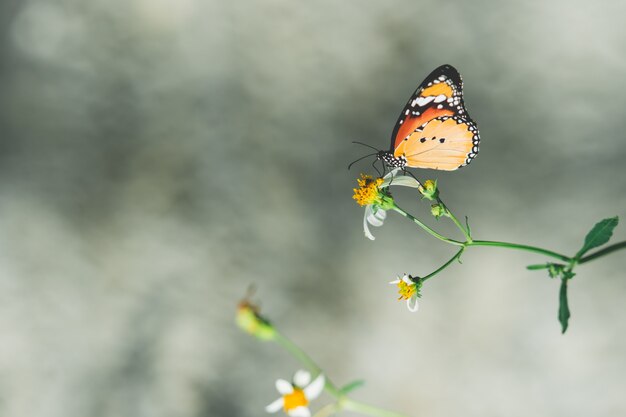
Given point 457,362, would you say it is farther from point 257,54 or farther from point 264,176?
point 257,54

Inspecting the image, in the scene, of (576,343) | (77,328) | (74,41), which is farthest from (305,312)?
(74,41)

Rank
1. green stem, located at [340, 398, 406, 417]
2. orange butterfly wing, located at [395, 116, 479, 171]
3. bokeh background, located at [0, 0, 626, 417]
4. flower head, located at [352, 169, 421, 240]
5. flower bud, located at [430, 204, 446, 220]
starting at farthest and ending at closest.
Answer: bokeh background, located at [0, 0, 626, 417]
orange butterfly wing, located at [395, 116, 479, 171]
flower head, located at [352, 169, 421, 240]
flower bud, located at [430, 204, 446, 220]
green stem, located at [340, 398, 406, 417]

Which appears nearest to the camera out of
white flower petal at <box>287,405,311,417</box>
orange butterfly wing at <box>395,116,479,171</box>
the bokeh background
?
white flower petal at <box>287,405,311,417</box>

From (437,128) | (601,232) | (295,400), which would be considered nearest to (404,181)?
(437,128)

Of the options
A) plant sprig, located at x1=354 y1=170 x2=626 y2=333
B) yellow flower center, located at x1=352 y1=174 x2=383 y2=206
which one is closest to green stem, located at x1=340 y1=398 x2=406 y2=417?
plant sprig, located at x1=354 y1=170 x2=626 y2=333

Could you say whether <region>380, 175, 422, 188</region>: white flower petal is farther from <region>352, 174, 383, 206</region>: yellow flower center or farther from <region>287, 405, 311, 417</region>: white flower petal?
<region>287, 405, 311, 417</region>: white flower petal

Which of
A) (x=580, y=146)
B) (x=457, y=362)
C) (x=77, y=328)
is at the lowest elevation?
(x=457, y=362)

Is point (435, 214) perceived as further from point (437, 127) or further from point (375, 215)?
point (437, 127)
